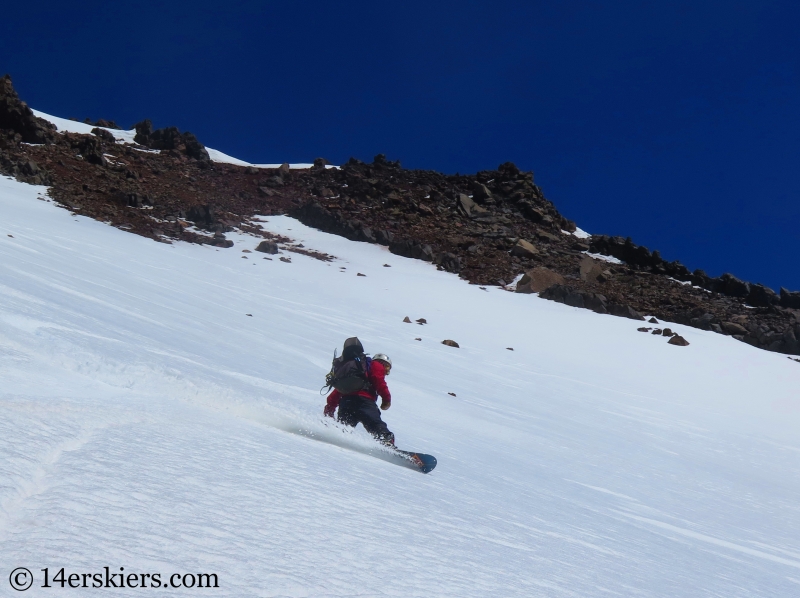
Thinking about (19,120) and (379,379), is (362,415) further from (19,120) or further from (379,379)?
(19,120)

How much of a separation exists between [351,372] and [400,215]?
1495 inches

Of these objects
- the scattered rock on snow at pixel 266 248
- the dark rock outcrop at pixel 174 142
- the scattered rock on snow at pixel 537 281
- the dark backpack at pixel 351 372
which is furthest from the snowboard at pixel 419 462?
the dark rock outcrop at pixel 174 142

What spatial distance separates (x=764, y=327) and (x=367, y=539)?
2864cm

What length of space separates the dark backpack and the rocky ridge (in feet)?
70.4

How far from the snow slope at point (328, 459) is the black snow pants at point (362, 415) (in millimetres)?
181

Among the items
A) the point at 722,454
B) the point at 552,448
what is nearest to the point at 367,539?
the point at 552,448

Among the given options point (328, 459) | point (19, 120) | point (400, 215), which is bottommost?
point (328, 459)

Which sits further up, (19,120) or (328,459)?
(19,120)

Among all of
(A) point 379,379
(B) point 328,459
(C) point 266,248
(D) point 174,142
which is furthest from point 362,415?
(D) point 174,142

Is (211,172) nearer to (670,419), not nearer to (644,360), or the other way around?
(644,360)

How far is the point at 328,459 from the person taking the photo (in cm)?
438

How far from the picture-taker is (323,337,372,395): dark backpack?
6.00 m

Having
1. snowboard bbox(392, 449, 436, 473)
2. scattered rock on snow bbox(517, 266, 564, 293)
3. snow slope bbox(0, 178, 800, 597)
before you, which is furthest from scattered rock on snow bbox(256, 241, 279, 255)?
snowboard bbox(392, 449, 436, 473)

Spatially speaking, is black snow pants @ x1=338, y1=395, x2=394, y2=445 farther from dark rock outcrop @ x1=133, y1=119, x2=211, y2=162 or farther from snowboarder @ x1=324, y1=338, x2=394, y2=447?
dark rock outcrop @ x1=133, y1=119, x2=211, y2=162
